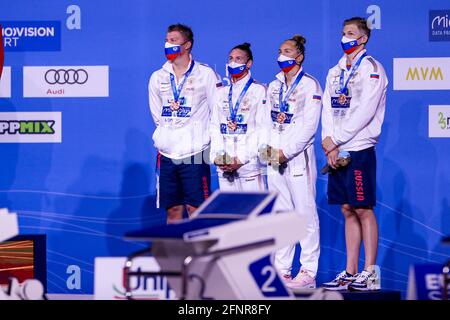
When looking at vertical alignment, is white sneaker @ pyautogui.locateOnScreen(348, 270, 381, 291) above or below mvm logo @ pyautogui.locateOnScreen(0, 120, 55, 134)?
below

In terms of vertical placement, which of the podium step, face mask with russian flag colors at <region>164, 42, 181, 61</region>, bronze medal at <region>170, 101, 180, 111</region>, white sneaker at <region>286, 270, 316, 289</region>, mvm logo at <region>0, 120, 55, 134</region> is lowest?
the podium step

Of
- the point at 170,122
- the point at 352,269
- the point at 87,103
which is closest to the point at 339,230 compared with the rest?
the point at 352,269

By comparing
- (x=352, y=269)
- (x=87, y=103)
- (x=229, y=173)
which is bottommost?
(x=352, y=269)

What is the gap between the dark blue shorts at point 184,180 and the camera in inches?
275

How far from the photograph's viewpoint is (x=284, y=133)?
6.73 metres

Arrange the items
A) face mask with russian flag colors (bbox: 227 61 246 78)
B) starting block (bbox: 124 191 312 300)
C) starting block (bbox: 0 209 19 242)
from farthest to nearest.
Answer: face mask with russian flag colors (bbox: 227 61 246 78)
starting block (bbox: 0 209 19 242)
starting block (bbox: 124 191 312 300)

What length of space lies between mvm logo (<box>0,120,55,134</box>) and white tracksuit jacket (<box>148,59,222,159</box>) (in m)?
1.09

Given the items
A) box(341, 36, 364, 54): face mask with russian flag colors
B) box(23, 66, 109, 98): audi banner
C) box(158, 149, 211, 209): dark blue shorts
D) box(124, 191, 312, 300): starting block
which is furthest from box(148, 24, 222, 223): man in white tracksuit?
box(124, 191, 312, 300): starting block

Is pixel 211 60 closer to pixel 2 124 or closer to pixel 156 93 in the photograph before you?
pixel 156 93

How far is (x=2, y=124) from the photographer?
7758mm

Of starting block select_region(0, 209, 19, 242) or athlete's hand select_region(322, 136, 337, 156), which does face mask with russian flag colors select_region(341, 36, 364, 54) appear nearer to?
athlete's hand select_region(322, 136, 337, 156)

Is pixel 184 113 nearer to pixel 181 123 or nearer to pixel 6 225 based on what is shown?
pixel 181 123

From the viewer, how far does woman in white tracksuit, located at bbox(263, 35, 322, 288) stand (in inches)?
263
